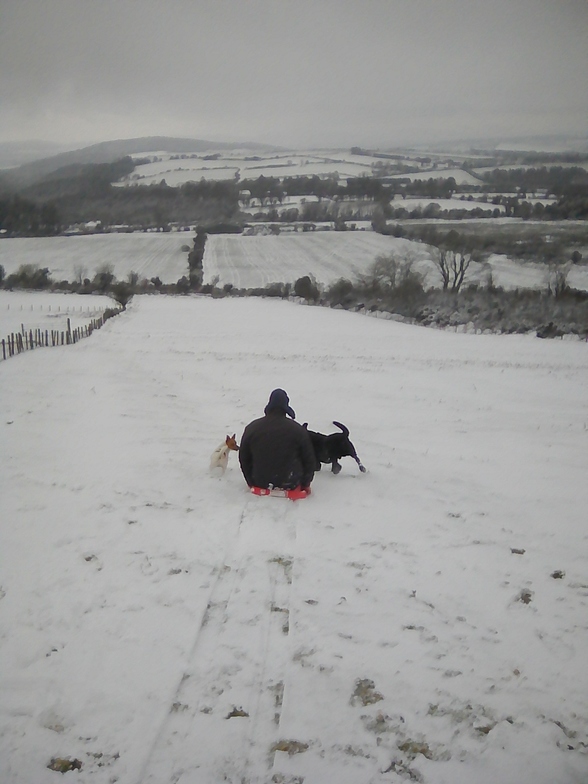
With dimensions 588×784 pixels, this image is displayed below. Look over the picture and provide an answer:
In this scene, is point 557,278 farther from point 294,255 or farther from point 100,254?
point 100,254

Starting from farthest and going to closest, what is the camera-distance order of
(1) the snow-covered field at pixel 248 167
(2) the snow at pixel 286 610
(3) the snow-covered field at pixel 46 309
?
(1) the snow-covered field at pixel 248 167, (3) the snow-covered field at pixel 46 309, (2) the snow at pixel 286 610

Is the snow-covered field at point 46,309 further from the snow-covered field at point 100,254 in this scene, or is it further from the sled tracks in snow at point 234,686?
the sled tracks in snow at point 234,686

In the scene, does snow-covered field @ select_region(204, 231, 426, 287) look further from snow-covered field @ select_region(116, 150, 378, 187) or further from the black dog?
the black dog

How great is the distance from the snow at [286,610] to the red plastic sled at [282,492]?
196 mm

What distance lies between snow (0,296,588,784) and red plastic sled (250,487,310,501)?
0.20 m

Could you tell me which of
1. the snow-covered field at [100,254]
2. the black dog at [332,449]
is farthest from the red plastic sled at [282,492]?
the snow-covered field at [100,254]

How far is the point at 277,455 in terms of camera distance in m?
6.69

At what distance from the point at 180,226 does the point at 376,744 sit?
3655 inches

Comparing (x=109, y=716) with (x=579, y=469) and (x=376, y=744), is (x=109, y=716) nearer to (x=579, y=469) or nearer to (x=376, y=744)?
(x=376, y=744)

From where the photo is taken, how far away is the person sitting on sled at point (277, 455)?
6.71 m

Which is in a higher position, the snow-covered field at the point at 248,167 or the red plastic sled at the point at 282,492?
the snow-covered field at the point at 248,167

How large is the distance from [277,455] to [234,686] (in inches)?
128

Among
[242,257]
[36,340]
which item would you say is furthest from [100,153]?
[36,340]

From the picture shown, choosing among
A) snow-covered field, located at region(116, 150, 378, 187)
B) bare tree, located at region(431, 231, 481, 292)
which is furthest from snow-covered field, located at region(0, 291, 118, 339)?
snow-covered field, located at region(116, 150, 378, 187)
